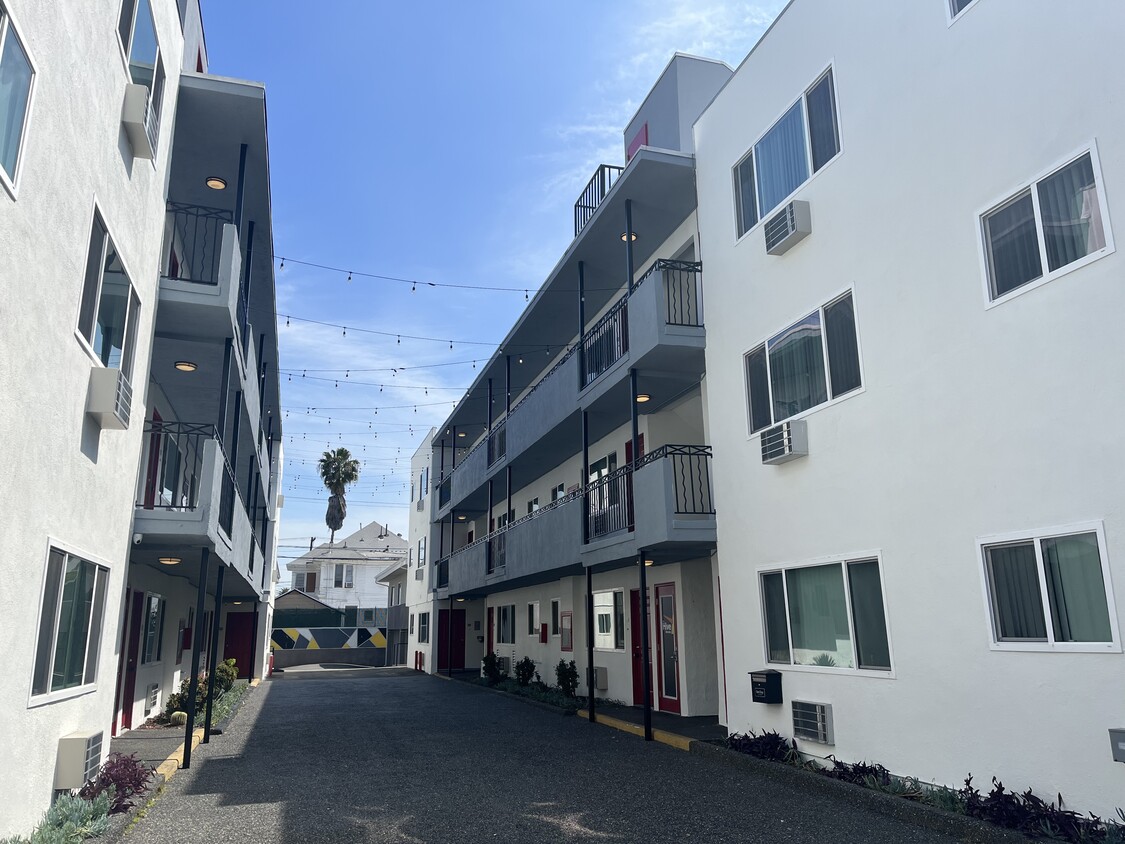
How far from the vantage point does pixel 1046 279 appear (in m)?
7.41

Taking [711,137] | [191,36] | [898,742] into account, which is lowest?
[898,742]

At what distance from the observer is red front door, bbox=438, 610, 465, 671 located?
3459 centimetres

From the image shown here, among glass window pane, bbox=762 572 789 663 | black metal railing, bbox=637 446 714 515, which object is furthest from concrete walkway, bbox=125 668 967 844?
black metal railing, bbox=637 446 714 515

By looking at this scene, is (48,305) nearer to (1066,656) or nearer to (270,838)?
(270,838)

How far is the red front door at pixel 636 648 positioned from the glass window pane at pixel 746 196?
322 inches

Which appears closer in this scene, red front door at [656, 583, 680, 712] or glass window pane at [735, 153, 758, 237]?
glass window pane at [735, 153, 758, 237]

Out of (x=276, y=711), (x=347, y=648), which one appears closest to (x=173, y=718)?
(x=276, y=711)

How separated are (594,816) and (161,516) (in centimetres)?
663

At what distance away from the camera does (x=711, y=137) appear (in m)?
14.1

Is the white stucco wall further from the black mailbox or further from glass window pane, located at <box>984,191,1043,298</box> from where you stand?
glass window pane, located at <box>984,191,1043,298</box>

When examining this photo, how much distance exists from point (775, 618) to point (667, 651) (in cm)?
516

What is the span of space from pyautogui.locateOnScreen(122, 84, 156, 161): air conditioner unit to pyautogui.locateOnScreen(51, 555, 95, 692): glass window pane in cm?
453

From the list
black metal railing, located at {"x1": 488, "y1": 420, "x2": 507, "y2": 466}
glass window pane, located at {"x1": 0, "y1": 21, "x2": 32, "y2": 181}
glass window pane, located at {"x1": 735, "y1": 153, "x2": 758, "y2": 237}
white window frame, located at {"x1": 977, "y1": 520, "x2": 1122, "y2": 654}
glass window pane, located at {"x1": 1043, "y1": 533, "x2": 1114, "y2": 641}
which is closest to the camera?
glass window pane, located at {"x1": 0, "y1": 21, "x2": 32, "y2": 181}

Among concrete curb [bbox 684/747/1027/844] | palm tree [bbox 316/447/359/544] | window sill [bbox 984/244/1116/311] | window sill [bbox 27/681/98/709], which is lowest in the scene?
concrete curb [bbox 684/747/1027/844]
